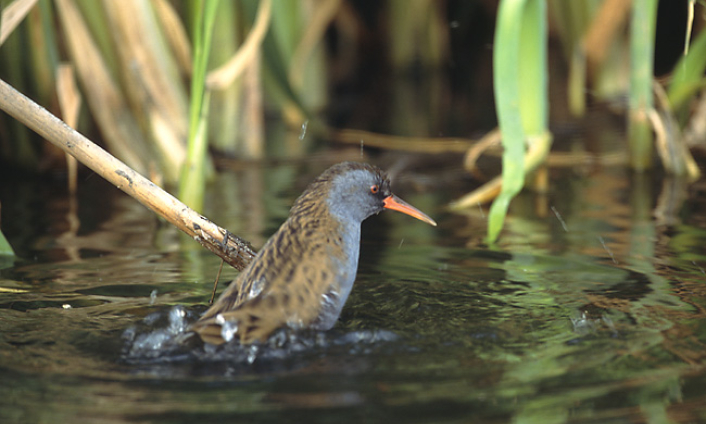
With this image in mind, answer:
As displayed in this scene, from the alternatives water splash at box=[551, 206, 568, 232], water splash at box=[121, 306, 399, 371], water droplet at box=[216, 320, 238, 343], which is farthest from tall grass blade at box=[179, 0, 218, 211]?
water splash at box=[551, 206, 568, 232]

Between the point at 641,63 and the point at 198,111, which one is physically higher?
the point at 641,63

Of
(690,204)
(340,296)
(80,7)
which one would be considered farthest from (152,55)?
(690,204)

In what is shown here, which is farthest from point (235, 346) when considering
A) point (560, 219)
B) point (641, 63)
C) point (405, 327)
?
point (641, 63)

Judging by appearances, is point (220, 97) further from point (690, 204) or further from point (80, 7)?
point (690, 204)

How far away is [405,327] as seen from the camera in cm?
342

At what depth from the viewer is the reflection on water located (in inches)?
106

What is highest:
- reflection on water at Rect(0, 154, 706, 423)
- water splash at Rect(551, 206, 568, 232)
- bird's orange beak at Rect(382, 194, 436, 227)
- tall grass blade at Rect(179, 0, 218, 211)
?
tall grass blade at Rect(179, 0, 218, 211)

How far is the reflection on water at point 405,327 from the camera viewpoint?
269 centimetres

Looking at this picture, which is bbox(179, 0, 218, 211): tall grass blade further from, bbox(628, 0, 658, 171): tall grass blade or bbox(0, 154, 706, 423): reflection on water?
bbox(628, 0, 658, 171): tall grass blade

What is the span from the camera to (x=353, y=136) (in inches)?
310

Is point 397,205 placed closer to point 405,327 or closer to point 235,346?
point 405,327

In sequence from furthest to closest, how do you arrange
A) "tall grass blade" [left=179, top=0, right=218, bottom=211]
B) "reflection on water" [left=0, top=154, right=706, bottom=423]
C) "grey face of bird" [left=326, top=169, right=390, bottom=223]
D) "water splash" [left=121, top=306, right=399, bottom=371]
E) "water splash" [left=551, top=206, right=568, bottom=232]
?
"water splash" [left=551, top=206, right=568, bottom=232] → "tall grass blade" [left=179, top=0, right=218, bottom=211] → "grey face of bird" [left=326, top=169, right=390, bottom=223] → "water splash" [left=121, top=306, right=399, bottom=371] → "reflection on water" [left=0, top=154, right=706, bottom=423]

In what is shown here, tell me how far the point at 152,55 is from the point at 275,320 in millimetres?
2815

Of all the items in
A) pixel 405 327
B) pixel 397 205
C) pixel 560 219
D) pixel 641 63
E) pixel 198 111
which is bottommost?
pixel 405 327
